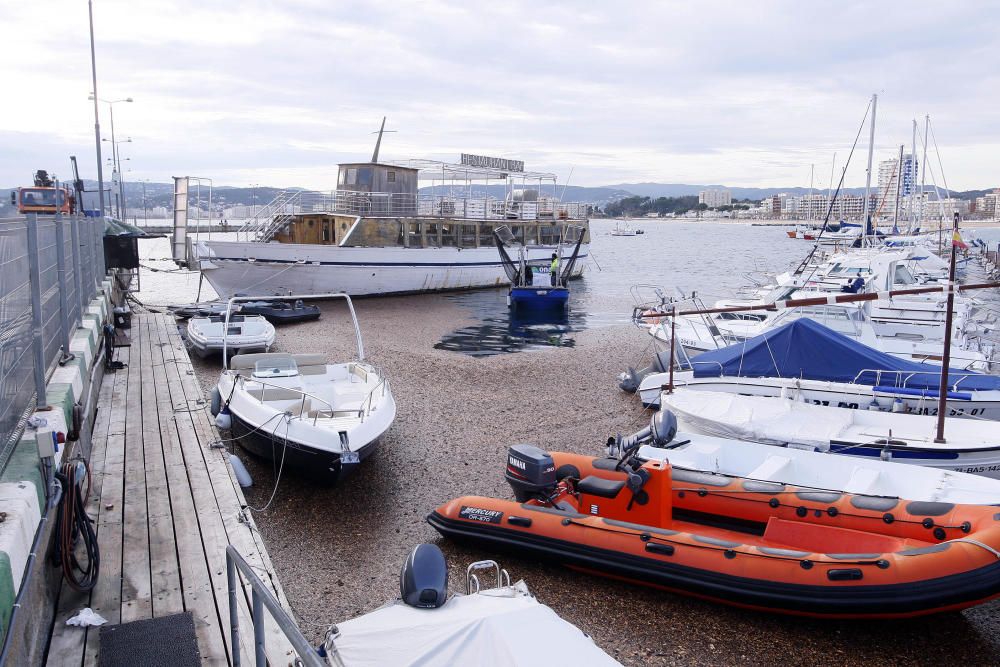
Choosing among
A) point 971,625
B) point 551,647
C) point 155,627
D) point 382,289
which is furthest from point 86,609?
point 382,289

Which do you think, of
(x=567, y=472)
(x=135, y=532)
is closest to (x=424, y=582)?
(x=135, y=532)

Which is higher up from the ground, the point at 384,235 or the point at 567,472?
the point at 384,235

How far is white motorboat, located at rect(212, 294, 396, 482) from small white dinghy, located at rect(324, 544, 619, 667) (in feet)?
14.0

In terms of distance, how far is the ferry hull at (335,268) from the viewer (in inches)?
1076

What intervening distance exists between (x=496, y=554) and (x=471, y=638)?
398 cm

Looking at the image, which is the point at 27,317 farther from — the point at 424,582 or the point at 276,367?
the point at 276,367

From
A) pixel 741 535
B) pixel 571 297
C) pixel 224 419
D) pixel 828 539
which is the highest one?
pixel 224 419

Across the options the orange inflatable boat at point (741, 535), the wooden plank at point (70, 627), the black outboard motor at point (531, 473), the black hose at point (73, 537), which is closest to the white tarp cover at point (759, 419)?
the orange inflatable boat at point (741, 535)

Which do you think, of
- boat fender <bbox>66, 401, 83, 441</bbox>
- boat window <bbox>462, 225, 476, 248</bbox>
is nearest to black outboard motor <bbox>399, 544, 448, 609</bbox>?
boat fender <bbox>66, 401, 83, 441</bbox>

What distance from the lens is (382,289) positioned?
3147cm

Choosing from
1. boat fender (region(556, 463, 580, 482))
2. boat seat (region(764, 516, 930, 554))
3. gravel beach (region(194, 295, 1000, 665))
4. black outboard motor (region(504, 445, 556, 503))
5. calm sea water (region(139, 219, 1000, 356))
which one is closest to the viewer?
gravel beach (region(194, 295, 1000, 665))

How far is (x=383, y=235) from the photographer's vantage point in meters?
32.1

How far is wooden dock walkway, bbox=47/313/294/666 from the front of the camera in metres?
4.32

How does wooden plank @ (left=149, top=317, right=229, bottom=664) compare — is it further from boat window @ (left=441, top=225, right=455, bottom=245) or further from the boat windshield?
boat window @ (left=441, top=225, right=455, bottom=245)
